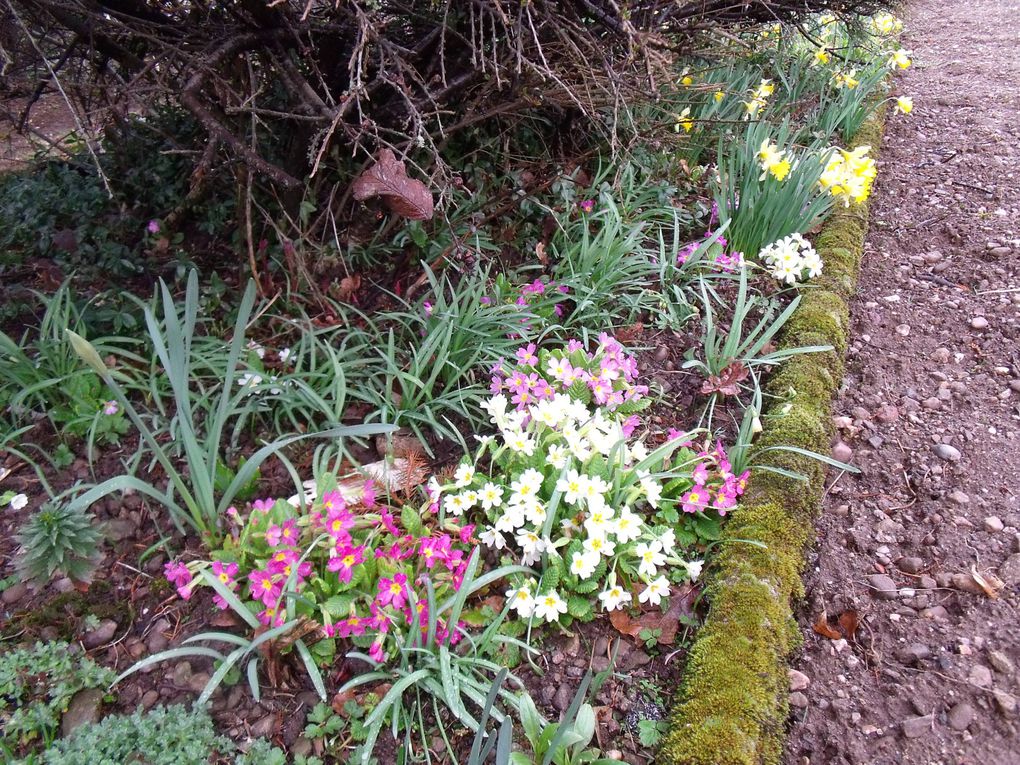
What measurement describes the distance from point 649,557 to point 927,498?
1.03 meters

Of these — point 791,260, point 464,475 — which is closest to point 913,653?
point 464,475

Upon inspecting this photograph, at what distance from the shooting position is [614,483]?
181 centimetres

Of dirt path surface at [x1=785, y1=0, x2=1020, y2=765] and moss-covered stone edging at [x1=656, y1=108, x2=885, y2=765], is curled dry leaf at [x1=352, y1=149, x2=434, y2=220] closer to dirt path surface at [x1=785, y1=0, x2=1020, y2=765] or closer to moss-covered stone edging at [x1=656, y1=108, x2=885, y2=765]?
moss-covered stone edging at [x1=656, y1=108, x2=885, y2=765]

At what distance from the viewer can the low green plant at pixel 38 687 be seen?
4.63ft

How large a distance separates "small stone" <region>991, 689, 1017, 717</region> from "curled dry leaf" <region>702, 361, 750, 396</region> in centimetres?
106

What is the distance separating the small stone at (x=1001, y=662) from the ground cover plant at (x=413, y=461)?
0.69 metres

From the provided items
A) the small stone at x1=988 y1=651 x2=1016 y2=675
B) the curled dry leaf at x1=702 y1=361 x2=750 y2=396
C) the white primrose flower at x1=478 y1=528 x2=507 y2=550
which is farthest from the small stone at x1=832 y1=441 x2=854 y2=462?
the white primrose flower at x1=478 y1=528 x2=507 y2=550

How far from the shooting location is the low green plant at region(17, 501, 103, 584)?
154 cm

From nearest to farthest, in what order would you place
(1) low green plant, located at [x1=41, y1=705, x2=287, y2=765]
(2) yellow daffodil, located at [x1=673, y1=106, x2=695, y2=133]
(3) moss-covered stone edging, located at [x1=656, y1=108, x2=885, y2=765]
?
(1) low green plant, located at [x1=41, y1=705, x2=287, y2=765] → (3) moss-covered stone edging, located at [x1=656, y1=108, x2=885, y2=765] → (2) yellow daffodil, located at [x1=673, y1=106, x2=695, y2=133]

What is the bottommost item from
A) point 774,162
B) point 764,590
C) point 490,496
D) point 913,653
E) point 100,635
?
point 913,653

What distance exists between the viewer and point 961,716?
1.53 meters

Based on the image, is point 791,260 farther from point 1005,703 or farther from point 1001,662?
point 1005,703

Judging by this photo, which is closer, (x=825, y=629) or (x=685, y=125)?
(x=825, y=629)

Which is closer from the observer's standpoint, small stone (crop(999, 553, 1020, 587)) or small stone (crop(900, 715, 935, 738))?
small stone (crop(900, 715, 935, 738))
